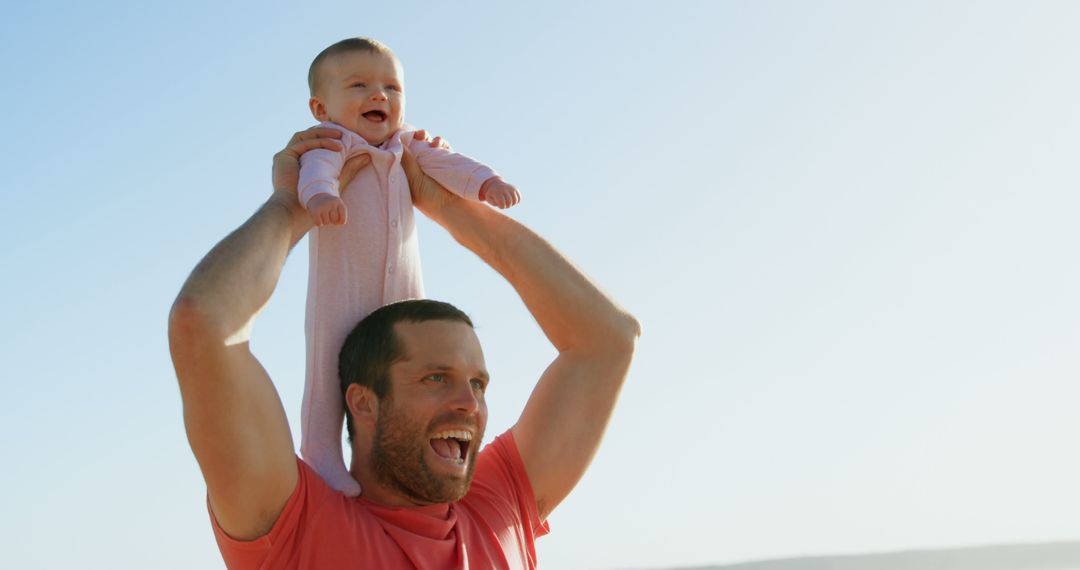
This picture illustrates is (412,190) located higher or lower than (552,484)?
higher

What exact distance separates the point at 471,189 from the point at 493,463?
921 mm

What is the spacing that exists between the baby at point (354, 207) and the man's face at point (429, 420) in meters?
0.17

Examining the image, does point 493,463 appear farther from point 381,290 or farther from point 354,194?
point 354,194

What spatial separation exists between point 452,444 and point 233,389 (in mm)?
777

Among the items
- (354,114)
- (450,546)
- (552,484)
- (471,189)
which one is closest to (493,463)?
(552,484)

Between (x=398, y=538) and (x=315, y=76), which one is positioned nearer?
(x=398, y=538)

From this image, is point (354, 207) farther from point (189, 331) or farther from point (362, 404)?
point (189, 331)

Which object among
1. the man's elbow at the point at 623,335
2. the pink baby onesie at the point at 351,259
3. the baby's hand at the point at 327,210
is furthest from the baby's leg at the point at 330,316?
the man's elbow at the point at 623,335

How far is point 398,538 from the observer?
3.42 m

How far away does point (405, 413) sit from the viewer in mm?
3533

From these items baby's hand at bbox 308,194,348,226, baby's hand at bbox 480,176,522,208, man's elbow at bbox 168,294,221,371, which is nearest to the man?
A: man's elbow at bbox 168,294,221,371

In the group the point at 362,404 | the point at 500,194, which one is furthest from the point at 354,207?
the point at 362,404

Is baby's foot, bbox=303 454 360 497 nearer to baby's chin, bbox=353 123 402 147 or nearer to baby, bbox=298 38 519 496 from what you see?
baby, bbox=298 38 519 496

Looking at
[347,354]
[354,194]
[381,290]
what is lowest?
[347,354]
